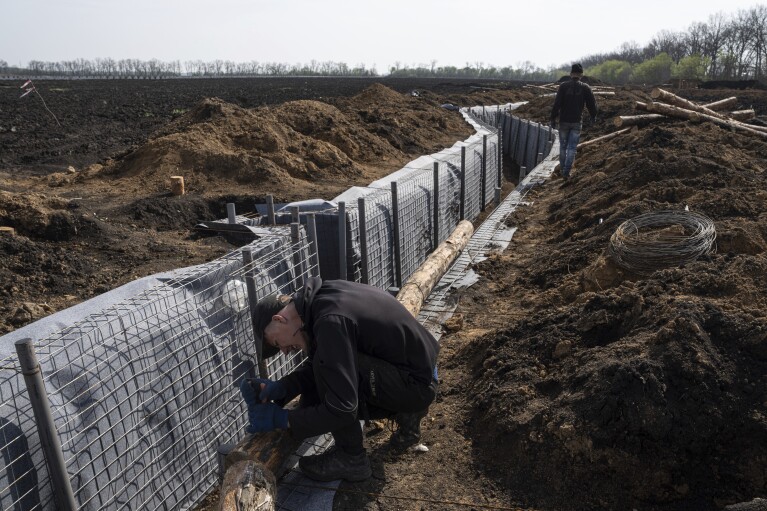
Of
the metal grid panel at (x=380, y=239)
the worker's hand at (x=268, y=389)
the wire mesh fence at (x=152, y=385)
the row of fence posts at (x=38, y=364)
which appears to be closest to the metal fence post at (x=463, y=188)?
the row of fence posts at (x=38, y=364)

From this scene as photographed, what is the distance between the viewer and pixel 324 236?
19.9 feet

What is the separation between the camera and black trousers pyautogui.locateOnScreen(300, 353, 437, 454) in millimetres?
3344

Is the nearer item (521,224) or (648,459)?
(648,459)

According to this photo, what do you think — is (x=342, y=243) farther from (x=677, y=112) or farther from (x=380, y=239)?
(x=677, y=112)

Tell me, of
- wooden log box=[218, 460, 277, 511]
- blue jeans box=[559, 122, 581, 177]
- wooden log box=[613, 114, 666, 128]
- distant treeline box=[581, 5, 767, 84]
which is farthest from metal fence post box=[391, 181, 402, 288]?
distant treeline box=[581, 5, 767, 84]

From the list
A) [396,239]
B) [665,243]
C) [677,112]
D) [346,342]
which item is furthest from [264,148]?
[346,342]

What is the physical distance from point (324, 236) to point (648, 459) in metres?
3.70

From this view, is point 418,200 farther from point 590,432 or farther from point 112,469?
point 112,469

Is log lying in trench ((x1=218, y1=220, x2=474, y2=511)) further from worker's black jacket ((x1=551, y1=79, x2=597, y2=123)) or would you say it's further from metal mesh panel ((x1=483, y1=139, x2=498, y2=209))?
metal mesh panel ((x1=483, y1=139, x2=498, y2=209))

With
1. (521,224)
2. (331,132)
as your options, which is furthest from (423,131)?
(521,224)

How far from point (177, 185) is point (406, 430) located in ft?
34.3

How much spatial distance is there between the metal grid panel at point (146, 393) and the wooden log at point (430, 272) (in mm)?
1622

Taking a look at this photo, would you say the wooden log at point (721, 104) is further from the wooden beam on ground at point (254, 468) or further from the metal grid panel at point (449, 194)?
the wooden beam on ground at point (254, 468)

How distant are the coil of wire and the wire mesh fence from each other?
3.00 meters
